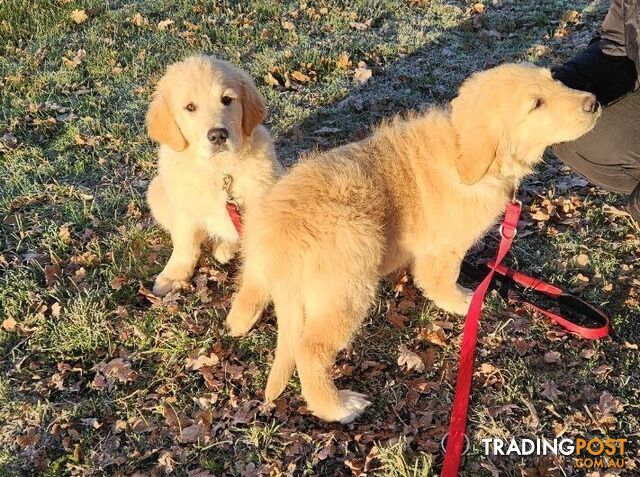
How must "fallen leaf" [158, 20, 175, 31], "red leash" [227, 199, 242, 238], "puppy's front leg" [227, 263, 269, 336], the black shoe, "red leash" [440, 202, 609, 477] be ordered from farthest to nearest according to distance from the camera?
"fallen leaf" [158, 20, 175, 31] < the black shoe < "red leash" [227, 199, 242, 238] < "puppy's front leg" [227, 263, 269, 336] < "red leash" [440, 202, 609, 477]

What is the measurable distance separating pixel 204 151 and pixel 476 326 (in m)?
1.85

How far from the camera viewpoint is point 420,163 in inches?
117

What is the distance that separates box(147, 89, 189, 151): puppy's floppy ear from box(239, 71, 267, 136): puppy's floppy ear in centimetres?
39

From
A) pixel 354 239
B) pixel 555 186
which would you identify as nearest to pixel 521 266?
pixel 555 186

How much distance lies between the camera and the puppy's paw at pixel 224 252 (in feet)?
12.3

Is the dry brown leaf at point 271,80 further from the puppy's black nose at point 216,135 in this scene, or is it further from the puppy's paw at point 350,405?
the puppy's paw at point 350,405

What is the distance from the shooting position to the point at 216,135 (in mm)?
3164

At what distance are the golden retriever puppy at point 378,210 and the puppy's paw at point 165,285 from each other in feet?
1.88

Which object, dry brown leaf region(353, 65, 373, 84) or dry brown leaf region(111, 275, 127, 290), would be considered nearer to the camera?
Result: dry brown leaf region(111, 275, 127, 290)

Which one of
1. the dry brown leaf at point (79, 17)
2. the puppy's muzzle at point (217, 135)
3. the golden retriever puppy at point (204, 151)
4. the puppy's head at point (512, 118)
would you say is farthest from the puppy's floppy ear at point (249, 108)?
the dry brown leaf at point (79, 17)

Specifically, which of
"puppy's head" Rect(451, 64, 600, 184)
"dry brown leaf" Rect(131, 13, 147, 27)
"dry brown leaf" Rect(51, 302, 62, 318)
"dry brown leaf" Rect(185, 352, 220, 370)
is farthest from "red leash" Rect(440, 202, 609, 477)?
"dry brown leaf" Rect(131, 13, 147, 27)

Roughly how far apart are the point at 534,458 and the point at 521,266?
147 cm

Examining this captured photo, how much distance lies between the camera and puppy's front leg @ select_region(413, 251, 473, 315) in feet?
10.6

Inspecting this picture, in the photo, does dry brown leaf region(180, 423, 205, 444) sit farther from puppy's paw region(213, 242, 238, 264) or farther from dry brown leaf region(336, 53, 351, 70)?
dry brown leaf region(336, 53, 351, 70)
